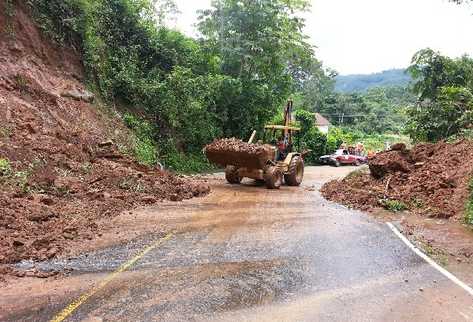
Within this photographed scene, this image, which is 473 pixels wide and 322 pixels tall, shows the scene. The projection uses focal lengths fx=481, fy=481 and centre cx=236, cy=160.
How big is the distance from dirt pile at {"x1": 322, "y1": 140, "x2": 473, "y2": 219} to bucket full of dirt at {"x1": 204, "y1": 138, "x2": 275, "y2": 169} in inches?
104

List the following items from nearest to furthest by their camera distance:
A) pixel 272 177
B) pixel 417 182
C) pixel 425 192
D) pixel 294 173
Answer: pixel 425 192, pixel 417 182, pixel 272 177, pixel 294 173

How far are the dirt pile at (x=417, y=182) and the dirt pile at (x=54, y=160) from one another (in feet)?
17.4

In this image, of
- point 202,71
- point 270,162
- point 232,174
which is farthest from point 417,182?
point 202,71

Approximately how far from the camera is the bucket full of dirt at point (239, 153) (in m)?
17.4

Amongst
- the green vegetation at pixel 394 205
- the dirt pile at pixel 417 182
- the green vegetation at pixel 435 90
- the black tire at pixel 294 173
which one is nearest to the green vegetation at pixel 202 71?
the green vegetation at pixel 435 90

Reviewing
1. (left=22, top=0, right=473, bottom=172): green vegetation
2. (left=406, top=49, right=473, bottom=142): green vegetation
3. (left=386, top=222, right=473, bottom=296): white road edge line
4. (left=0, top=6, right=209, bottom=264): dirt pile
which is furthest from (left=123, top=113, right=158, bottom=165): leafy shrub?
(left=406, top=49, right=473, bottom=142): green vegetation

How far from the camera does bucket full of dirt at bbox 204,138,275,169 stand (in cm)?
1741

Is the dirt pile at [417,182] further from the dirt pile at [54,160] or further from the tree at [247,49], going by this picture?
the tree at [247,49]

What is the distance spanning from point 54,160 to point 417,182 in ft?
37.4

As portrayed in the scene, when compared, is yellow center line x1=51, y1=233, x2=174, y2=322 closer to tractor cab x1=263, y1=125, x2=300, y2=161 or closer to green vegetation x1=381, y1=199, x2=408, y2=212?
green vegetation x1=381, y1=199, x2=408, y2=212

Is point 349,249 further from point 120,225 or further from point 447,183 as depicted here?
point 447,183

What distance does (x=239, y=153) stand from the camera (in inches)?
690

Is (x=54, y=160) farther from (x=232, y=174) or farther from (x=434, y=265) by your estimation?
(x=434, y=265)

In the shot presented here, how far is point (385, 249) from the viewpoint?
9555 millimetres
